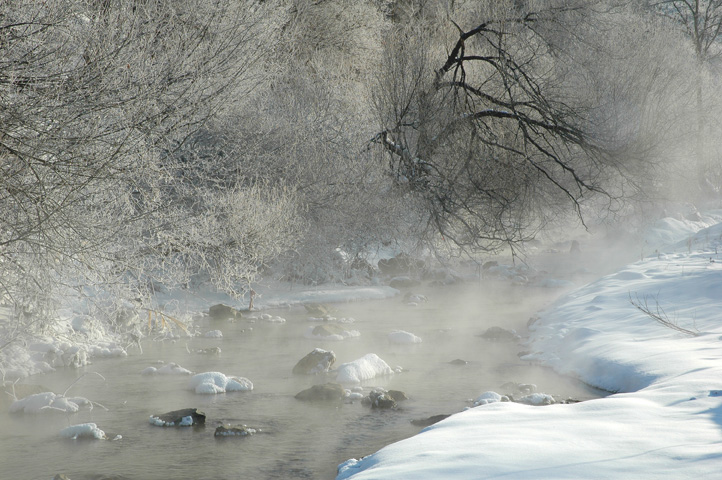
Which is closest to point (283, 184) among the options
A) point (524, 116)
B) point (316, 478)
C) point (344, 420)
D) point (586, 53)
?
point (524, 116)

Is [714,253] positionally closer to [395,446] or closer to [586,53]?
[586,53]

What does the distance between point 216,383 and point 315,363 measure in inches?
66.5

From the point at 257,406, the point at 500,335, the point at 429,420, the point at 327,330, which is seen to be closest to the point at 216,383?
the point at 257,406

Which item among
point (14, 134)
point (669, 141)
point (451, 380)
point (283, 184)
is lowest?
point (451, 380)

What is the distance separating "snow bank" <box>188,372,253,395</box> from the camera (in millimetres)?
9289

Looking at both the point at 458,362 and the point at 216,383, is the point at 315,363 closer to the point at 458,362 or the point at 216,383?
the point at 216,383

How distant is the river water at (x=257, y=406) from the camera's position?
6.77 meters

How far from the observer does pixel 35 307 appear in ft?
29.9

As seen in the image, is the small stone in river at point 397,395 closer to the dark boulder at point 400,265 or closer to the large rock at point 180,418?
the large rock at point 180,418

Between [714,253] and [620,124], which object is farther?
[620,124]

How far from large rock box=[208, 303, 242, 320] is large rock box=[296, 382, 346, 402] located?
6.64 m

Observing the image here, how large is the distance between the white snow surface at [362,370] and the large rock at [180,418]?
2.43m

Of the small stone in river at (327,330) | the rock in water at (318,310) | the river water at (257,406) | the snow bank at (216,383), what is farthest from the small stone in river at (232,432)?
the rock in water at (318,310)

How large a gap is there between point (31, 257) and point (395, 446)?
4483mm
